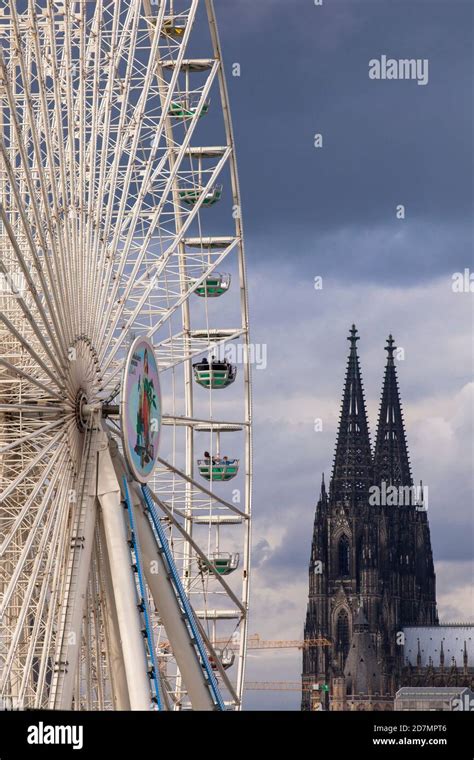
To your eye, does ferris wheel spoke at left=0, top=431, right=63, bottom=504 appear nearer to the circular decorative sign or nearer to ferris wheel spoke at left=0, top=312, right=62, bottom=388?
ferris wheel spoke at left=0, top=312, right=62, bottom=388

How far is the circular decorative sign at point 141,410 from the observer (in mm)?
41438

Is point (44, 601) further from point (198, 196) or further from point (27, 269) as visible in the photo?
point (198, 196)

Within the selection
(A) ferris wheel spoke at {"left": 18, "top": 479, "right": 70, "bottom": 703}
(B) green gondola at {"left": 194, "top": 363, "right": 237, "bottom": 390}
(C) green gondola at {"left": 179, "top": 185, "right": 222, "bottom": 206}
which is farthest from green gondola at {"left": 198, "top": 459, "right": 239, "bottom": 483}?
(A) ferris wheel spoke at {"left": 18, "top": 479, "right": 70, "bottom": 703}

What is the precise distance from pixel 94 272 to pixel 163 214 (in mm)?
5849

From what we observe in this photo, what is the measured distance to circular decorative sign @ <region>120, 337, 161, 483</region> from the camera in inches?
1631

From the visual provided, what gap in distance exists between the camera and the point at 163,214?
160 ft

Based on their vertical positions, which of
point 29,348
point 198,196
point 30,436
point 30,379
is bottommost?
point 30,436

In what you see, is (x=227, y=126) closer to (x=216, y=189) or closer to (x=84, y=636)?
(x=216, y=189)

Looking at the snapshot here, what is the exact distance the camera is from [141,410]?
4262cm

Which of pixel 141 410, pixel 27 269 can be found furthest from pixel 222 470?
pixel 27 269

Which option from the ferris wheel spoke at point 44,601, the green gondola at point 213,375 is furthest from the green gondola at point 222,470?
the ferris wheel spoke at point 44,601
